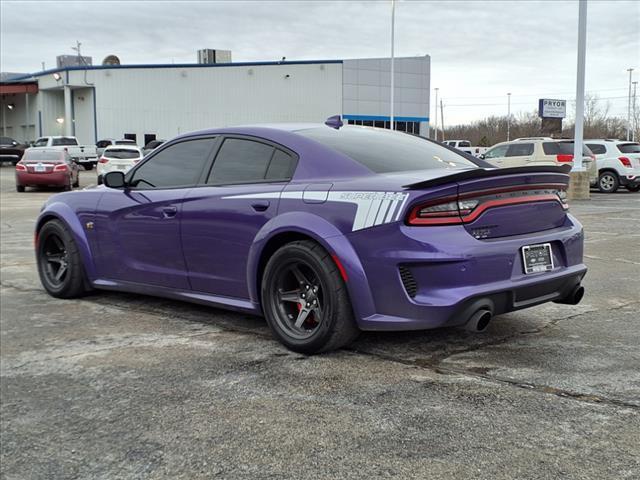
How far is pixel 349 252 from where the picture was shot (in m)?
3.74

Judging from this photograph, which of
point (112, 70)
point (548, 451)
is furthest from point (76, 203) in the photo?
point (112, 70)

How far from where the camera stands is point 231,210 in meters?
4.46

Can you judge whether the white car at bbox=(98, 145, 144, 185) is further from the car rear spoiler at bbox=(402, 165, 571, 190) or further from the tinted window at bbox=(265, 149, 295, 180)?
the car rear spoiler at bbox=(402, 165, 571, 190)

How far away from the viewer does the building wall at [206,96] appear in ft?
162

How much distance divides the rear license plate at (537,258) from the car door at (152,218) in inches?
93.4

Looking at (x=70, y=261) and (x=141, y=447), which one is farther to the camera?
(x=70, y=261)

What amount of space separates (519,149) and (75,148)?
26386mm

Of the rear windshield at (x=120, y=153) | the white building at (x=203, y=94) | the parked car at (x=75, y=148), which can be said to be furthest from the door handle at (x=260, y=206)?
the white building at (x=203, y=94)

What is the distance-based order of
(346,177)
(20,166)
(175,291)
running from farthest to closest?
(20,166) → (175,291) → (346,177)

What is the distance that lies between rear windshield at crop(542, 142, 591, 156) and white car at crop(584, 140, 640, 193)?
0.75 metres

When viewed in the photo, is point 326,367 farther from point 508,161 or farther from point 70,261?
point 508,161

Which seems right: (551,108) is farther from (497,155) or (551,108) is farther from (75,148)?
(75,148)

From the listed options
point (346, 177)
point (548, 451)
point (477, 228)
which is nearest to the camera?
point (548, 451)

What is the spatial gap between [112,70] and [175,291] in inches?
1896
